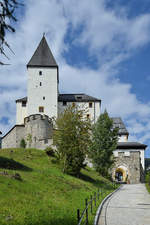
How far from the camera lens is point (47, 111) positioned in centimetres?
5116

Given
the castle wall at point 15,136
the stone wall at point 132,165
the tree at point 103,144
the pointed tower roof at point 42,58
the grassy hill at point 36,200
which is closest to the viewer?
the grassy hill at point 36,200

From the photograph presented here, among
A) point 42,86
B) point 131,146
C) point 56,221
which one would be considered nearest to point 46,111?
point 42,86

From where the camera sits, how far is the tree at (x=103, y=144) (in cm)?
3522

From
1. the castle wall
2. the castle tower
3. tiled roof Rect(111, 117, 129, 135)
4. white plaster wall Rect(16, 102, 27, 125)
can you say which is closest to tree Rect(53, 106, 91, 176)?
the castle wall

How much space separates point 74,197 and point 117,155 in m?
28.9

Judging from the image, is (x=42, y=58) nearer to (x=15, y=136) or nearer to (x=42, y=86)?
(x=42, y=86)

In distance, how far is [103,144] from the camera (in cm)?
3650

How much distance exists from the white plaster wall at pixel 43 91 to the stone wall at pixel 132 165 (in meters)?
15.1

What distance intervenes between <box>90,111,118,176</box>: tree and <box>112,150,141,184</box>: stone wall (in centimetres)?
752

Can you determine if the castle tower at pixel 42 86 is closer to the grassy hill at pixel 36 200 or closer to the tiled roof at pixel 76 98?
the tiled roof at pixel 76 98

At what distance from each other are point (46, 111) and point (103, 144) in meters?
17.7

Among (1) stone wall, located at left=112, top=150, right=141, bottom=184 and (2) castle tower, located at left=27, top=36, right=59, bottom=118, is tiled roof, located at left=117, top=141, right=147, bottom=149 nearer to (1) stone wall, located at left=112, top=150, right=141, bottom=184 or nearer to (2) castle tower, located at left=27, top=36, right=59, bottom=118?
(1) stone wall, located at left=112, top=150, right=141, bottom=184

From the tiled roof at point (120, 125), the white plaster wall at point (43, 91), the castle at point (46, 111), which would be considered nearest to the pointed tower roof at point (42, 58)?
the castle at point (46, 111)

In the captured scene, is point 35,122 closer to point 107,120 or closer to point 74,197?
point 107,120
